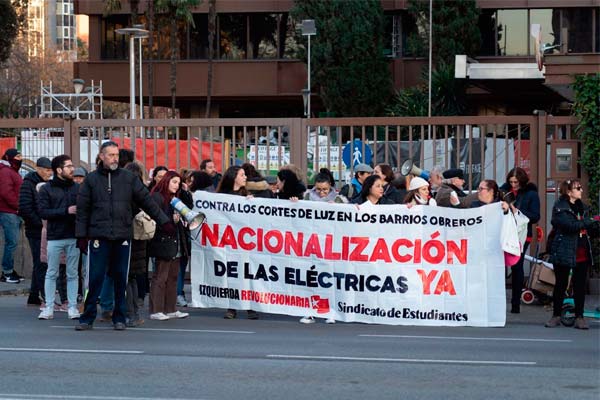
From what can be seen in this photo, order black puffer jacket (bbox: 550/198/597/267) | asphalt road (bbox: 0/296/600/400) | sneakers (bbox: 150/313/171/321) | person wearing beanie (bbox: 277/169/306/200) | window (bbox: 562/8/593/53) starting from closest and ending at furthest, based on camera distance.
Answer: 1. asphalt road (bbox: 0/296/600/400)
2. black puffer jacket (bbox: 550/198/597/267)
3. sneakers (bbox: 150/313/171/321)
4. person wearing beanie (bbox: 277/169/306/200)
5. window (bbox: 562/8/593/53)

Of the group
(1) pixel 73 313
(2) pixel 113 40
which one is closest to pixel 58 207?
(1) pixel 73 313

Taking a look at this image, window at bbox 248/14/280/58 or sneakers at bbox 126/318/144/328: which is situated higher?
window at bbox 248/14/280/58

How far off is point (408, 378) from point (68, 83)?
85.1 meters

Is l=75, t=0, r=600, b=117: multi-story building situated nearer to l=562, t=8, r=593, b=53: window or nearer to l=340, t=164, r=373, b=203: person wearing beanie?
l=562, t=8, r=593, b=53: window

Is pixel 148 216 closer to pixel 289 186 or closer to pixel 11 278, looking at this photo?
pixel 289 186

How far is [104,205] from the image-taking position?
12.5 meters

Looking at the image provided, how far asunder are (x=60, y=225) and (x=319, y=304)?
10.2 feet

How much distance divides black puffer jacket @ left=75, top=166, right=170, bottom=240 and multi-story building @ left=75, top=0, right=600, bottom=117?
3785 cm

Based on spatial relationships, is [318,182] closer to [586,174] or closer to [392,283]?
[392,283]

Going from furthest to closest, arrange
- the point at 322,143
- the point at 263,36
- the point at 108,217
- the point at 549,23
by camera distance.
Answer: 1. the point at 263,36
2. the point at 549,23
3. the point at 322,143
4. the point at 108,217

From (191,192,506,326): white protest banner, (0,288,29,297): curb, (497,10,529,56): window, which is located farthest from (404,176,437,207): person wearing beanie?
(497,10,529,56): window

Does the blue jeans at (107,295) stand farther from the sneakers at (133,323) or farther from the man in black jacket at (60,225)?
the sneakers at (133,323)

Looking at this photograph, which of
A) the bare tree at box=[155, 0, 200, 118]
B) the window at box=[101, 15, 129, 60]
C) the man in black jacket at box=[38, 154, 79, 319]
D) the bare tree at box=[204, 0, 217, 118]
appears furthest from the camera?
the window at box=[101, 15, 129, 60]

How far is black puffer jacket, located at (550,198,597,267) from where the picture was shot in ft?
44.1
